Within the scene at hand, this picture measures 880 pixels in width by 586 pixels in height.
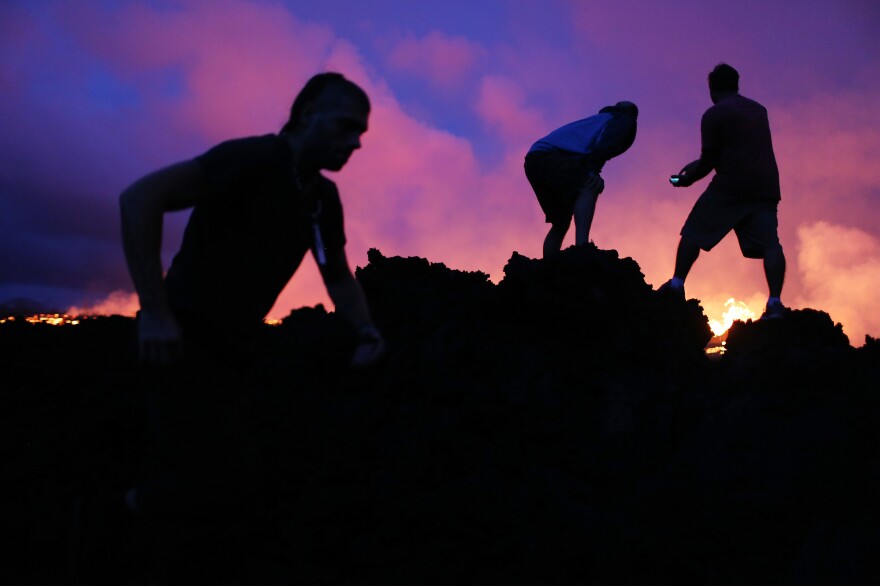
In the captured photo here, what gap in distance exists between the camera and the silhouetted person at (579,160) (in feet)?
21.9

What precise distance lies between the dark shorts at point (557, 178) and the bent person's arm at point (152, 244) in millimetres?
4999

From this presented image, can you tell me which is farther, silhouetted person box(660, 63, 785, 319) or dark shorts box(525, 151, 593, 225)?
dark shorts box(525, 151, 593, 225)

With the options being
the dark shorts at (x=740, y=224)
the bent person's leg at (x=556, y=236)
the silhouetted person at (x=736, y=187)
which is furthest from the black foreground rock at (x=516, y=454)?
the bent person's leg at (x=556, y=236)

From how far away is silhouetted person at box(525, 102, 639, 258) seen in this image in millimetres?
6688

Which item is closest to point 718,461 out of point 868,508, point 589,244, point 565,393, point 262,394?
point 868,508

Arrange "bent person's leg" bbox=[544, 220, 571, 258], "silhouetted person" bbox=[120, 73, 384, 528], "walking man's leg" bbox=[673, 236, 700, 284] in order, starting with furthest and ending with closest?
"bent person's leg" bbox=[544, 220, 571, 258], "walking man's leg" bbox=[673, 236, 700, 284], "silhouetted person" bbox=[120, 73, 384, 528]

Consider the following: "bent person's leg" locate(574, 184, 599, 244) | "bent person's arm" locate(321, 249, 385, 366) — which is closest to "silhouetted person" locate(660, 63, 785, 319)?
"bent person's leg" locate(574, 184, 599, 244)

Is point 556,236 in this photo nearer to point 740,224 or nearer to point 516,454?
point 740,224

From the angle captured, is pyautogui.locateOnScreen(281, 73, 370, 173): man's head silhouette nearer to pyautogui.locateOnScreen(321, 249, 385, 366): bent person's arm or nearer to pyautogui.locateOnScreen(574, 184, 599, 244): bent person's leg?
pyautogui.locateOnScreen(321, 249, 385, 366): bent person's arm

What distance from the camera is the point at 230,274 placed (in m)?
2.69

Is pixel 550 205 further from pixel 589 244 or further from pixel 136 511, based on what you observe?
pixel 136 511

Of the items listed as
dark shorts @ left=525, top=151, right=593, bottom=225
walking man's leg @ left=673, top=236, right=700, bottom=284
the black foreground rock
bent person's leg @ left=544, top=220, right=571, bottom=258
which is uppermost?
dark shorts @ left=525, top=151, right=593, bottom=225

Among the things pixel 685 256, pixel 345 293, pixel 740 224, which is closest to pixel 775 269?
pixel 740 224

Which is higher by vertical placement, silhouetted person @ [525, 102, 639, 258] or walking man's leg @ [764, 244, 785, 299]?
silhouetted person @ [525, 102, 639, 258]
